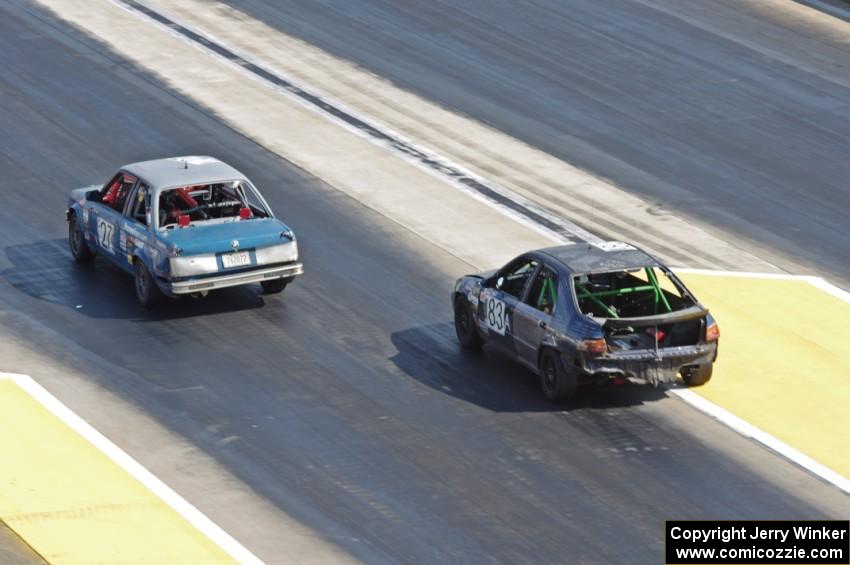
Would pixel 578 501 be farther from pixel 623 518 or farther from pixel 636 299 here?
pixel 636 299

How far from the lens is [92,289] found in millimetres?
21266

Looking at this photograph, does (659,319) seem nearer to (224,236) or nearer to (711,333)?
(711,333)

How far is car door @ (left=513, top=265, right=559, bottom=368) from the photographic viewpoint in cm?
1803

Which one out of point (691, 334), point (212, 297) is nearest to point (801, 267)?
point (691, 334)

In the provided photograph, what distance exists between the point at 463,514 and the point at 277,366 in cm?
427

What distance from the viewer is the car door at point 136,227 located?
66.8ft

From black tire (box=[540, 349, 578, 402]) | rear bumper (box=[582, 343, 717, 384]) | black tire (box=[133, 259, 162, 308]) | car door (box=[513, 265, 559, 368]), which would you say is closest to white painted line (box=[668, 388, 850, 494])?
rear bumper (box=[582, 343, 717, 384])

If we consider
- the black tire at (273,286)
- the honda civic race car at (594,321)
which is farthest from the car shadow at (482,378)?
the black tire at (273,286)

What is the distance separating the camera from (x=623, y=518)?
15211 mm

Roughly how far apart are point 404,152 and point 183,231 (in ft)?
25.6

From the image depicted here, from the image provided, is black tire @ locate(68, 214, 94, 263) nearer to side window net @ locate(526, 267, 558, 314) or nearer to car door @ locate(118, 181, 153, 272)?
car door @ locate(118, 181, 153, 272)

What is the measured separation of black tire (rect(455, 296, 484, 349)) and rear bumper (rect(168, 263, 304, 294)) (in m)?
2.12

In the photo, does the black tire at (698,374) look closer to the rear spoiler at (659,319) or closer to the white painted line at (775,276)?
the rear spoiler at (659,319)

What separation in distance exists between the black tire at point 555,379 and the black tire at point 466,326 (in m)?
1.63
